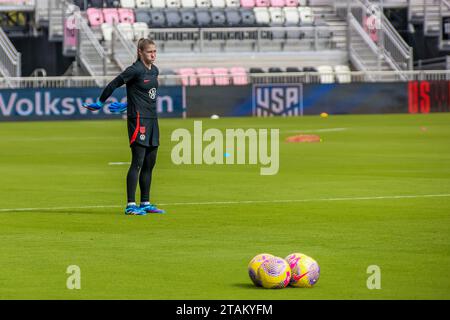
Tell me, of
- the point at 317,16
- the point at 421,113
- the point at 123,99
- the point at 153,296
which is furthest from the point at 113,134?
the point at 153,296

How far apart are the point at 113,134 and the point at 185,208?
2233 centimetres

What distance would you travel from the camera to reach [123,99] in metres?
48.5

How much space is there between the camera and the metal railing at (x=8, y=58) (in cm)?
5500

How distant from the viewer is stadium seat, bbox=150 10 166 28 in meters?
60.8

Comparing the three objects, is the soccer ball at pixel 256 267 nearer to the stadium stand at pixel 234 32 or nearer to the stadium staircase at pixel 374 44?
the stadium stand at pixel 234 32

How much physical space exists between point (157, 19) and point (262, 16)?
527cm

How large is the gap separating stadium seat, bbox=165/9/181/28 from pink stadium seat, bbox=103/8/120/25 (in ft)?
7.76

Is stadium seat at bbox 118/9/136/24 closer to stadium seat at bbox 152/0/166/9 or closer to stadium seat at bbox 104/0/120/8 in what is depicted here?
stadium seat at bbox 104/0/120/8

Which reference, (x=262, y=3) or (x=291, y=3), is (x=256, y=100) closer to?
(x=262, y=3)

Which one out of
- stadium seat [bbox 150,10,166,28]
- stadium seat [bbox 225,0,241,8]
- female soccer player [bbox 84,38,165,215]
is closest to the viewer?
female soccer player [bbox 84,38,165,215]

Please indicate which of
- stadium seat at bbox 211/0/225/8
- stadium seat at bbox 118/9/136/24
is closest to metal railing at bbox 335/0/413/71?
stadium seat at bbox 211/0/225/8
